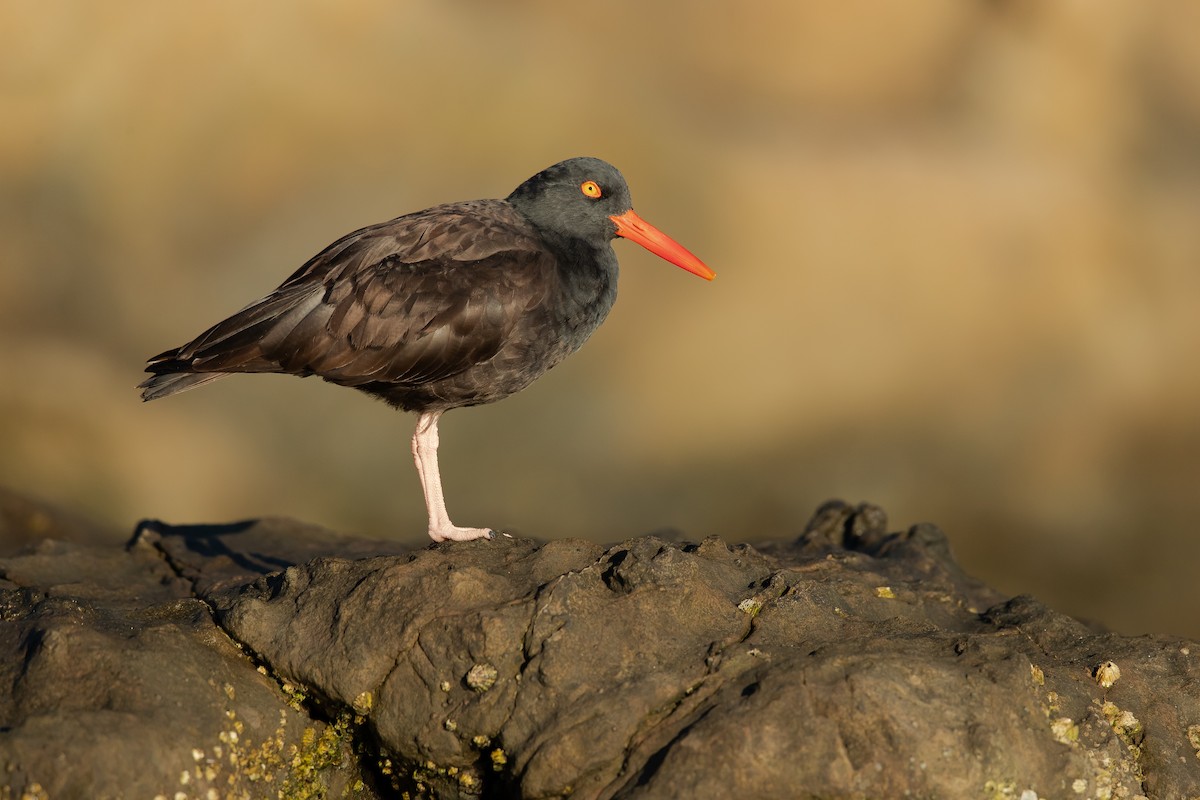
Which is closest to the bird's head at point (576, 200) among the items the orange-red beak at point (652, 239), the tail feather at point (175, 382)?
the orange-red beak at point (652, 239)

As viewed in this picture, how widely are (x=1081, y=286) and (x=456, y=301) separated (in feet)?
24.8

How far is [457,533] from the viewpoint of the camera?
18.7 ft

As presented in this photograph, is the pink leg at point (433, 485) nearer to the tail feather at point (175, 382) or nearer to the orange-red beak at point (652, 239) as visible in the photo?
the tail feather at point (175, 382)

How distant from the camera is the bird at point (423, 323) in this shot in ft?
19.0

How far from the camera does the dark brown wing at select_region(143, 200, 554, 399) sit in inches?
228

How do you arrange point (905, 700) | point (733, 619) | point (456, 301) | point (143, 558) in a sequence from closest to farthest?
point (905, 700) → point (733, 619) → point (456, 301) → point (143, 558)

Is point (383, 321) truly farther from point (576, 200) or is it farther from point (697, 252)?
point (697, 252)

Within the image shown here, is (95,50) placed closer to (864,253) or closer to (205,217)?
(205,217)

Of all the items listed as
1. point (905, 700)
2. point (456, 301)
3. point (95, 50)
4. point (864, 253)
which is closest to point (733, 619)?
point (905, 700)

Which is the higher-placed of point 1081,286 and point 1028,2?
point 1028,2

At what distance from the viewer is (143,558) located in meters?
6.78

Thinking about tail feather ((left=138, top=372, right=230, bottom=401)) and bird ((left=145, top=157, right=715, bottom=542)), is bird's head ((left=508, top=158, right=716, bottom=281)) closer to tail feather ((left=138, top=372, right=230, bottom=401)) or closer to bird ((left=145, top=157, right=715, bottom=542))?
bird ((left=145, top=157, right=715, bottom=542))

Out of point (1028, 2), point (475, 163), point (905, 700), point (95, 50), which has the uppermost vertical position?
point (1028, 2)

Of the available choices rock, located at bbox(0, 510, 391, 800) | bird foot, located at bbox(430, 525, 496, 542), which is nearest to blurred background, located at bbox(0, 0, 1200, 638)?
bird foot, located at bbox(430, 525, 496, 542)
